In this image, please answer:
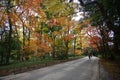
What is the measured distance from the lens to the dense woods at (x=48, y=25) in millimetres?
13117

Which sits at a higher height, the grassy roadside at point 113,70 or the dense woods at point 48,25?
the dense woods at point 48,25

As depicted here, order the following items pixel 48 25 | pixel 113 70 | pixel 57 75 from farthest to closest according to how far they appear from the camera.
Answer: pixel 48 25 → pixel 113 70 → pixel 57 75

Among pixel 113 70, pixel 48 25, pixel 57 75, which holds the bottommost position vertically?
pixel 113 70

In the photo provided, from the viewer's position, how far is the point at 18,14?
25266 millimetres

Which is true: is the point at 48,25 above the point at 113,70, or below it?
above

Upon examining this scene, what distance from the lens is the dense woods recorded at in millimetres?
13117

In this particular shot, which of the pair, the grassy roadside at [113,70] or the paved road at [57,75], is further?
the grassy roadside at [113,70]

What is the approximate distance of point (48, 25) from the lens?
40.0 metres

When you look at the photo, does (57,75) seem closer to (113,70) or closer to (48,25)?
(113,70)

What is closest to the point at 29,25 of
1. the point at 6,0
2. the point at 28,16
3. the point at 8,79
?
the point at 28,16

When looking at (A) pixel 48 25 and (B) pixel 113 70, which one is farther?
(A) pixel 48 25

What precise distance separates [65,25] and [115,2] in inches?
1234

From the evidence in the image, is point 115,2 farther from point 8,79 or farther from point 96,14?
point 8,79

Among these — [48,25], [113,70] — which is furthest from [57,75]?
[48,25]
